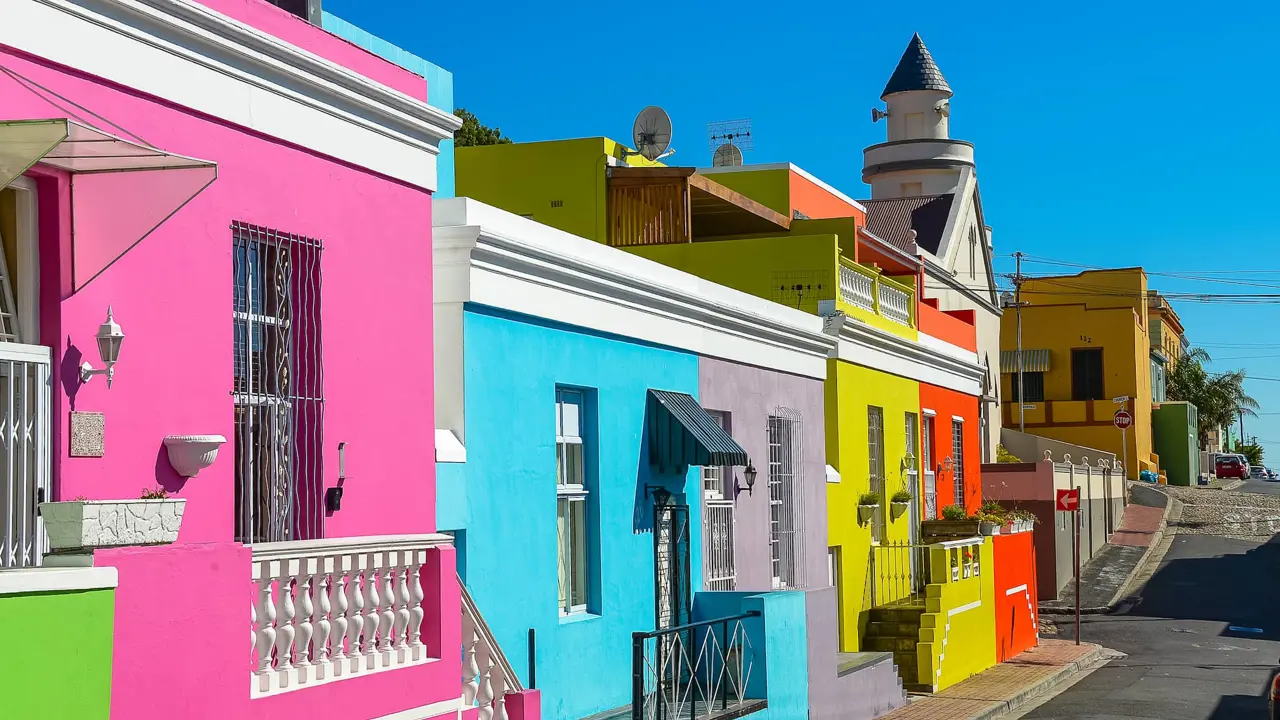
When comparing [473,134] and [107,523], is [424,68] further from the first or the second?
[473,134]

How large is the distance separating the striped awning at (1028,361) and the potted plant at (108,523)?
5161 centimetres

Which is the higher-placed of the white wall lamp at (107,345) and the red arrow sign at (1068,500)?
the white wall lamp at (107,345)

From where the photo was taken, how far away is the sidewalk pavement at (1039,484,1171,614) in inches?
1309

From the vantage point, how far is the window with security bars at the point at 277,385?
8.64 meters

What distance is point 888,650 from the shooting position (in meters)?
20.8

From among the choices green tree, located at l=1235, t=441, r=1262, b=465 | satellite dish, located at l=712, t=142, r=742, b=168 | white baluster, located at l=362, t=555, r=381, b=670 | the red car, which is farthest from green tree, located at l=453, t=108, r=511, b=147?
green tree, located at l=1235, t=441, r=1262, b=465

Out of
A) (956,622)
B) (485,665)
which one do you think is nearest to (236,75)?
(485,665)

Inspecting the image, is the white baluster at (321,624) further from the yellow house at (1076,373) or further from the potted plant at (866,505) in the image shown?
the yellow house at (1076,373)

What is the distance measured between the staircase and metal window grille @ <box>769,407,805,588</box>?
3203mm

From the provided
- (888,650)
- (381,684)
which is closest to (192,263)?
(381,684)

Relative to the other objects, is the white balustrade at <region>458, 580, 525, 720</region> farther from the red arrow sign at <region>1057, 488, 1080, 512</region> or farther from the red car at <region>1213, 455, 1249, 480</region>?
the red car at <region>1213, 455, 1249, 480</region>

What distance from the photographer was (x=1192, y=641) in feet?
89.3

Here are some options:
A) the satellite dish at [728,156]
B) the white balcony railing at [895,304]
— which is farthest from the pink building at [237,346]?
Answer: the satellite dish at [728,156]

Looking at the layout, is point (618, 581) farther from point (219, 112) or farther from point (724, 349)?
point (219, 112)
